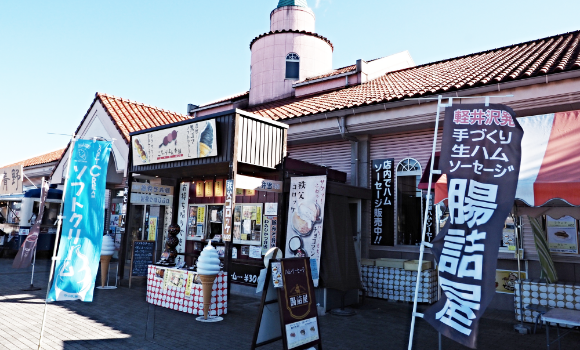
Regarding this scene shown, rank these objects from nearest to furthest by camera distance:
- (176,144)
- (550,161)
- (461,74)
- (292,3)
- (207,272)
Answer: (550,161), (207,272), (176,144), (461,74), (292,3)

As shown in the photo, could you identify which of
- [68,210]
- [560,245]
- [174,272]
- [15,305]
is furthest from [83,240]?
[560,245]

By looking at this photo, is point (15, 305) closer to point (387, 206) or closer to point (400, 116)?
point (387, 206)

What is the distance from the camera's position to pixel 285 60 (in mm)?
17188

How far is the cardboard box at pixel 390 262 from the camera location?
9.50 meters

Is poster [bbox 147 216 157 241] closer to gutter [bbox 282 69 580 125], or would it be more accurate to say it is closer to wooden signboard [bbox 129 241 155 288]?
wooden signboard [bbox 129 241 155 288]

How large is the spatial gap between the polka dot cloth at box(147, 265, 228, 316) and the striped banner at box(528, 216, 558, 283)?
6288 millimetres

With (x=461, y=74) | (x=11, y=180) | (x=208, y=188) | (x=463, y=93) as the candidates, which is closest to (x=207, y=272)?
(x=208, y=188)

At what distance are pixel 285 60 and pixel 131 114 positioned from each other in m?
6.94

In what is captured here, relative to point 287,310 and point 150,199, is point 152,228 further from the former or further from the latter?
point 287,310

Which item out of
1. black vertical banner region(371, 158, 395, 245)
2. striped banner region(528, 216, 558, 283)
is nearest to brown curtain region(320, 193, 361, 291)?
black vertical banner region(371, 158, 395, 245)

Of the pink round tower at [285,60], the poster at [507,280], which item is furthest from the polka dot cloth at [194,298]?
the pink round tower at [285,60]

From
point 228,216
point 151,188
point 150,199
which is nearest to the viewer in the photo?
point 228,216

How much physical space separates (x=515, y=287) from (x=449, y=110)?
17.9ft

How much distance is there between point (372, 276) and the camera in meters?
9.95
